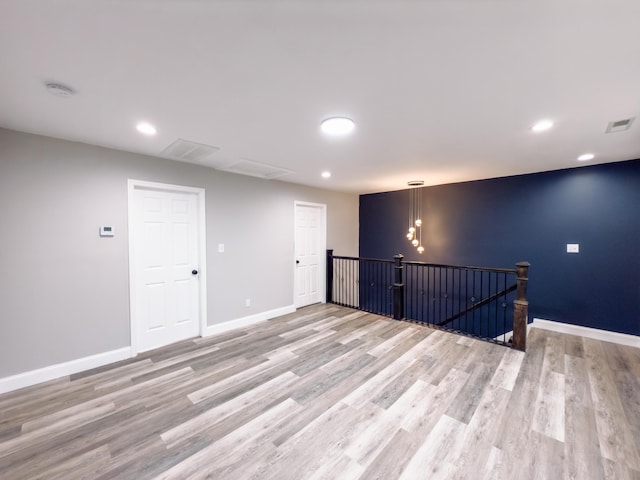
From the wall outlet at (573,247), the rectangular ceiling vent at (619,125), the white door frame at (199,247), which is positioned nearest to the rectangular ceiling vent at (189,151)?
the white door frame at (199,247)

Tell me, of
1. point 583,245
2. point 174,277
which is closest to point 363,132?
point 174,277

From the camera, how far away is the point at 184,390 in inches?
96.3

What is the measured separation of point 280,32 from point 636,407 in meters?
3.88

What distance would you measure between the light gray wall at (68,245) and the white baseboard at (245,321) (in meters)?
0.12

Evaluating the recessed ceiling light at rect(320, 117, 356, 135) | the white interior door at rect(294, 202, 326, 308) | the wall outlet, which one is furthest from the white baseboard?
the wall outlet

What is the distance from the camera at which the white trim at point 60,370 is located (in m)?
2.45

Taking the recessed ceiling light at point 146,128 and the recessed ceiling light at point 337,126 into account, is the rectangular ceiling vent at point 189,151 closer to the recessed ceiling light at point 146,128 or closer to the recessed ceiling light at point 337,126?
the recessed ceiling light at point 146,128

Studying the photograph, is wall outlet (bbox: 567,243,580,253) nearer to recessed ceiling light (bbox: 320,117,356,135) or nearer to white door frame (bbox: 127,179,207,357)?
recessed ceiling light (bbox: 320,117,356,135)

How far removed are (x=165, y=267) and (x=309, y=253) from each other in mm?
2632

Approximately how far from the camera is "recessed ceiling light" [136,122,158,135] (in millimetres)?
2322

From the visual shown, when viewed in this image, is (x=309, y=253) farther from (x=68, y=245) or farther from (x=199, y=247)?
(x=68, y=245)

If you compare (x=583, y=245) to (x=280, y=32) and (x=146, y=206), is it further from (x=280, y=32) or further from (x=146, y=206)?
(x=146, y=206)

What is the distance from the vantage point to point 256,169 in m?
3.85

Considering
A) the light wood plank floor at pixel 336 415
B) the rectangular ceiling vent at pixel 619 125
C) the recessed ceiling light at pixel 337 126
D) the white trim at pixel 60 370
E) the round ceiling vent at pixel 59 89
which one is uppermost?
the rectangular ceiling vent at pixel 619 125
